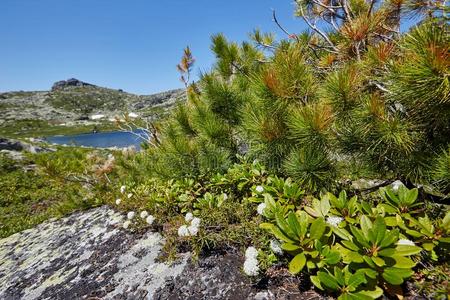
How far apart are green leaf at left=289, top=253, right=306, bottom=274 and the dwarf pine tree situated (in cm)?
109

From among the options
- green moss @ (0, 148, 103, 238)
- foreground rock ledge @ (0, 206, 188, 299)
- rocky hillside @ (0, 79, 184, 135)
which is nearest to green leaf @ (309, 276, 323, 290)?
foreground rock ledge @ (0, 206, 188, 299)

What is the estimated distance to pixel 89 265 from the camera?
121 inches

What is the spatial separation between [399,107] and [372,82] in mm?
506

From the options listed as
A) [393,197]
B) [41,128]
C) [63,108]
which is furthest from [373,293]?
[63,108]

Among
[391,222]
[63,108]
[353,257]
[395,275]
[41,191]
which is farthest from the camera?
[63,108]

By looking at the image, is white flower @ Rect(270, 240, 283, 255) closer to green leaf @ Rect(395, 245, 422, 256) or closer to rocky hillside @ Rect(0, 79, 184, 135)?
green leaf @ Rect(395, 245, 422, 256)

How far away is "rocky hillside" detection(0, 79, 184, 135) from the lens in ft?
343

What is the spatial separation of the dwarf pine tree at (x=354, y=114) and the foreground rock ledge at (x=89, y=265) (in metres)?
1.33

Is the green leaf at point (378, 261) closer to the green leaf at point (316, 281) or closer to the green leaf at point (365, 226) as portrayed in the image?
the green leaf at point (365, 226)

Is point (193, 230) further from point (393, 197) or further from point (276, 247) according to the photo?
point (393, 197)

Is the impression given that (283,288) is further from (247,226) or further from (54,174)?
(54,174)

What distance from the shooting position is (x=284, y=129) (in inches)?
116

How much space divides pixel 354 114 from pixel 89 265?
3324mm

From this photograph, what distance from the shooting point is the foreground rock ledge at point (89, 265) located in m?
2.56
